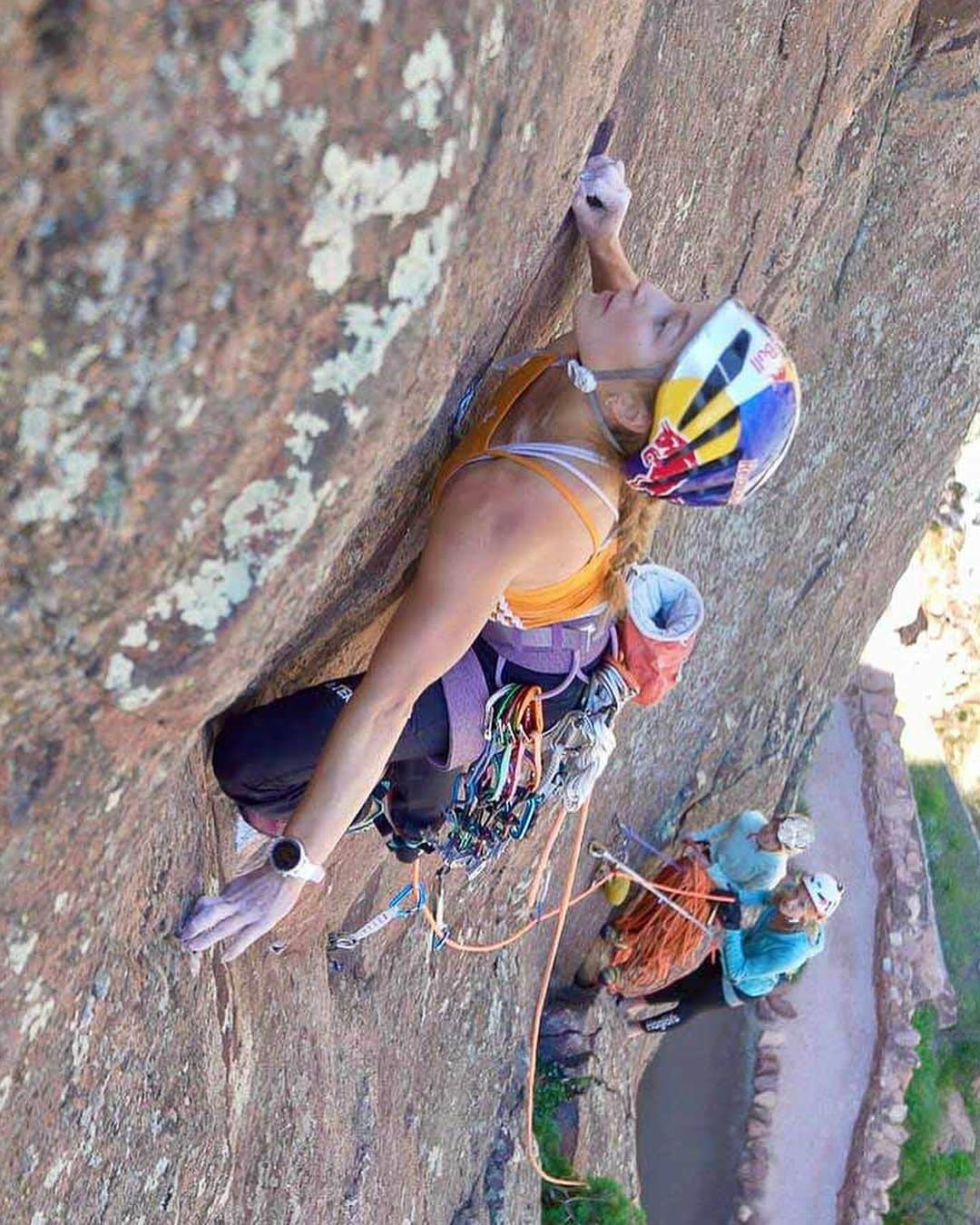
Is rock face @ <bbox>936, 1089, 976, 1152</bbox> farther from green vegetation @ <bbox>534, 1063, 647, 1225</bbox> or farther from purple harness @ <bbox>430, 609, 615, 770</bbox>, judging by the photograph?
purple harness @ <bbox>430, 609, 615, 770</bbox>

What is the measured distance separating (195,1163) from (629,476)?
204cm

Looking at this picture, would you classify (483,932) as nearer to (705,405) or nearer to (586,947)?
(586,947)

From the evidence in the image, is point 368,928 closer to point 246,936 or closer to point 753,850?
point 246,936

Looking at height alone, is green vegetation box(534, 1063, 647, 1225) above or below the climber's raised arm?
below

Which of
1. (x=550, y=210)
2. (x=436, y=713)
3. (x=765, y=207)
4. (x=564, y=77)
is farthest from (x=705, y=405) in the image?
(x=765, y=207)

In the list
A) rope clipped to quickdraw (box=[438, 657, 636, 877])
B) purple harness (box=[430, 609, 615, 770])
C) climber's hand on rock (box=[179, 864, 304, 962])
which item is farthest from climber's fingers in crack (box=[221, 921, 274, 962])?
rope clipped to quickdraw (box=[438, 657, 636, 877])

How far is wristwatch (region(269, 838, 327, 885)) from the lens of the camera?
249cm

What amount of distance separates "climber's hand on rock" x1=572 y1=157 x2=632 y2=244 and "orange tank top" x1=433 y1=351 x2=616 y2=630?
44cm

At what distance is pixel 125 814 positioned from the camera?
2164 mm

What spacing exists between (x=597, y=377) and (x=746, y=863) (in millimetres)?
5156

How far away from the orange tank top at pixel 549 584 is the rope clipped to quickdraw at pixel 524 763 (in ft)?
1.09

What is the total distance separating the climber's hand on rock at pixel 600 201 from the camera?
3.03 metres

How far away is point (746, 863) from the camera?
23.4 feet

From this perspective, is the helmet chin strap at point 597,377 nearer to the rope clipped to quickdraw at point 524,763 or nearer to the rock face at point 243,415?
the rock face at point 243,415
